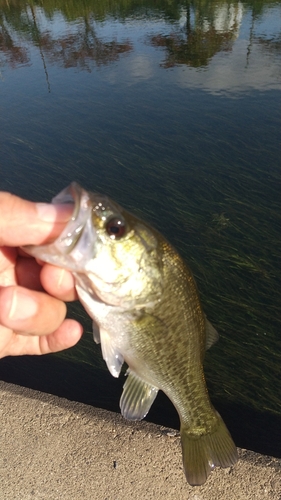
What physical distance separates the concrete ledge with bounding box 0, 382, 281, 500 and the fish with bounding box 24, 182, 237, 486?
476 millimetres

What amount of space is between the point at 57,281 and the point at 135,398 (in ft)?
2.90

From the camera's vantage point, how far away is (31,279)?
242 centimetres

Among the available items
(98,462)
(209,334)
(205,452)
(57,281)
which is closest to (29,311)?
(57,281)

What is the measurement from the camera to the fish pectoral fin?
2154mm

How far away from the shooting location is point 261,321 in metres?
4.60

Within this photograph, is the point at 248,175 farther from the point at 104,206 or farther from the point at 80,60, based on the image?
the point at 80,60

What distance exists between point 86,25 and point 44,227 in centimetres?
2189

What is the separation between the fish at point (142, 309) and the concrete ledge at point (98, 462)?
1.56 ft

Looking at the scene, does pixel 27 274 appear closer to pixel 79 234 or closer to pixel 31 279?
pixel 31 279

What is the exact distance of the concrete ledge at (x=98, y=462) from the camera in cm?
272

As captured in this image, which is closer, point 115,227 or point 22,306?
point 115,227

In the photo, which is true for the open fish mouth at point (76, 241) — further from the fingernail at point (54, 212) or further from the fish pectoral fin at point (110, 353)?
the fish pectoral fin at point (110, 353)

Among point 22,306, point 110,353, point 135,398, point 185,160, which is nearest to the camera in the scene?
point 22,306

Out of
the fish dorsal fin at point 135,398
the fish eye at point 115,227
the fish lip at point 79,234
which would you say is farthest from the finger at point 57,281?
the fish dorsal fin at point 135,398
